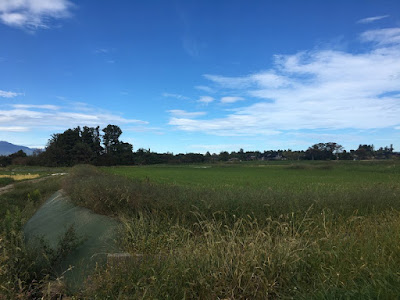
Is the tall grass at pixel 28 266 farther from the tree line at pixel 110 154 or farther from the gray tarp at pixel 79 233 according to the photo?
the tree line at pixel 110 154

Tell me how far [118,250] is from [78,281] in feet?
4.13

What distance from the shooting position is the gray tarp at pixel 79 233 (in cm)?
598

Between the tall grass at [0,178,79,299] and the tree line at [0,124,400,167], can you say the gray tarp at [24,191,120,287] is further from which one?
the tree line at [0,124,400,167]

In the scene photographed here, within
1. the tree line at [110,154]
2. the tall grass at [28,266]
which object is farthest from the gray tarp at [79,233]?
the tree line at [110,154]

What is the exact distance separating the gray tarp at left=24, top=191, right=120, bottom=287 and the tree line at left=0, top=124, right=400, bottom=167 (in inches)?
3132

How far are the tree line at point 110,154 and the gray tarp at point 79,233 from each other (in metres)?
79.6

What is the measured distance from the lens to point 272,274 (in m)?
4.21

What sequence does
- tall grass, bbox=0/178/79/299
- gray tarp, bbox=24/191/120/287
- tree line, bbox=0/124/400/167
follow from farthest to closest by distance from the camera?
1. tree line, bbox=0/124/400/167
2. gray tarp, bbox=24/191/120/287
3. tall grass, bbox=0/178/79/299

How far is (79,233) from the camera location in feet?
24.9

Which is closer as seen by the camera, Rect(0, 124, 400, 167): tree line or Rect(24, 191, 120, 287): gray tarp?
Rect(24, 191, 120, 287): gray tarp

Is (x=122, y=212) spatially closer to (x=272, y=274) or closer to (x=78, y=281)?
(x=78, y=281)

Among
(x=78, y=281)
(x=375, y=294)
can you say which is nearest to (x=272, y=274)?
(x=375, y=294)

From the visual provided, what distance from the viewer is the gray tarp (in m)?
5.98

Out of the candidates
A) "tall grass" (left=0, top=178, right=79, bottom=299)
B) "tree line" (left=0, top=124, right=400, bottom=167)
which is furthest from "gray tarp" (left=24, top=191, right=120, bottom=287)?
"tree line" (left=0, top=124, right=400, bottom=167)
